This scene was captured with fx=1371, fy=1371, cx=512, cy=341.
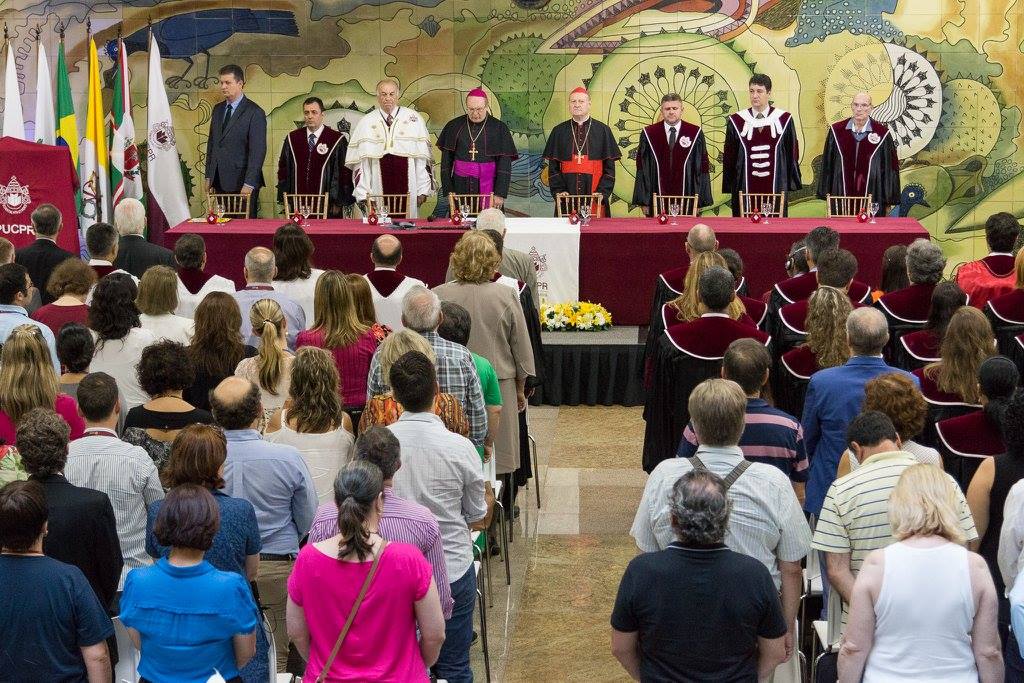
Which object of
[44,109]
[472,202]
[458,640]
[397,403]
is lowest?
[458,640]

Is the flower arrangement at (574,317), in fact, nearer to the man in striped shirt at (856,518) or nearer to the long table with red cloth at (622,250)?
the long table with red cloth at (622,250)

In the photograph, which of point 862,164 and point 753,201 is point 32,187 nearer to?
point 753,201

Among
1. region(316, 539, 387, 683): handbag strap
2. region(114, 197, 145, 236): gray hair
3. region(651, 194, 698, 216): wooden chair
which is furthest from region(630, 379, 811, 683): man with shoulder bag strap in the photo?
region(651, 194, 698, 216): wooden chair

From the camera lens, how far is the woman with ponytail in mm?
3613

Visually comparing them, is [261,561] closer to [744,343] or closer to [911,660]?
[744,343]

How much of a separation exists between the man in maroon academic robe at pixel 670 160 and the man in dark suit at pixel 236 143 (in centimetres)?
388

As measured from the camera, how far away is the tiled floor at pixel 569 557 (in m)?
5.86

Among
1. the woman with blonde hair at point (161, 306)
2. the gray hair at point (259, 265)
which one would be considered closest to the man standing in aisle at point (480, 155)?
the gray hair at point (259, 265)

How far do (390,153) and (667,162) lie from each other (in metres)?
2.76

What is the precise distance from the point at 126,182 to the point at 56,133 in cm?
89

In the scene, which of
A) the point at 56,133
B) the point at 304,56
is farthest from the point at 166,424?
the point at 304,56

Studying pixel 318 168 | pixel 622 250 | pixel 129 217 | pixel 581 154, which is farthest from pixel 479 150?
pixel 129 217

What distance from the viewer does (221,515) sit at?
13.1 ft

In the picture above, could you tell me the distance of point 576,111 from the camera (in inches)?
535
